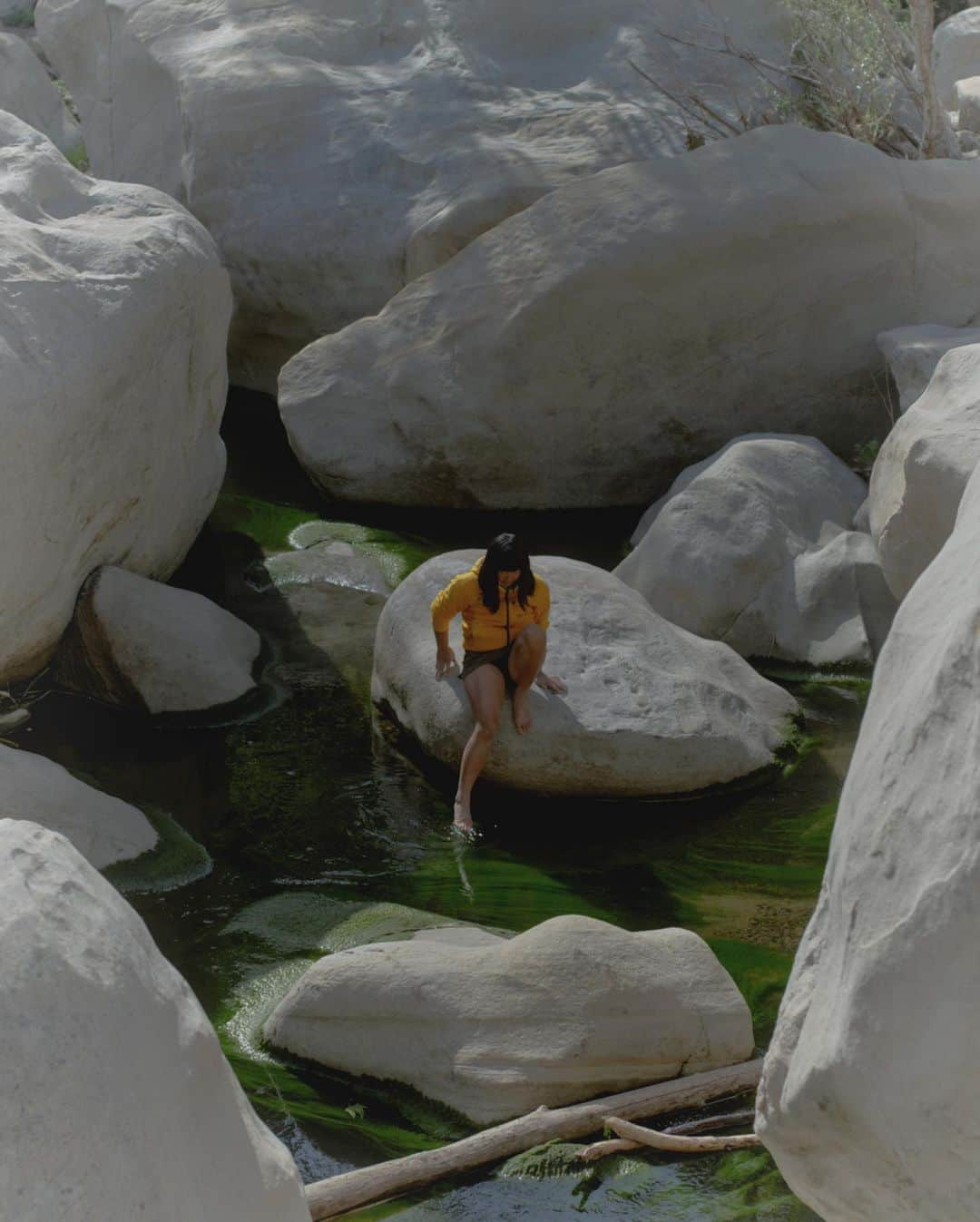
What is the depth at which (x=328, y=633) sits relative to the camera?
838 centimetres

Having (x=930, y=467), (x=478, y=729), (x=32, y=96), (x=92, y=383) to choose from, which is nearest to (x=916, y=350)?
(x=930, y=467)

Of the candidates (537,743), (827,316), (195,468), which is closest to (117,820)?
(537,743)

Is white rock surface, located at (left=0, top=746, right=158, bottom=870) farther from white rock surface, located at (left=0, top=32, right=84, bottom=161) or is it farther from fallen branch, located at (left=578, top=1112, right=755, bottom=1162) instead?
white rock surface, located at (left=0, top=32, right=84, bottom=161)

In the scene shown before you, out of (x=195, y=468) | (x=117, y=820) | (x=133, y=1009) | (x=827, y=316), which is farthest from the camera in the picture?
(x=827, y=316)

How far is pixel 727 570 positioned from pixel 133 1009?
5.83m

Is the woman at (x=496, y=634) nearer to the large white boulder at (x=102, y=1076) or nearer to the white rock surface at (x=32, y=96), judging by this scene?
the large white boulder at (x=102, y=1076)

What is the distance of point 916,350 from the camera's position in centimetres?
901

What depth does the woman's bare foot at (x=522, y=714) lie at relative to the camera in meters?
Result: 6.53

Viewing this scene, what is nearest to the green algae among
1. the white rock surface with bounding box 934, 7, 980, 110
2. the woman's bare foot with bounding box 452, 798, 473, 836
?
the woman's bare foot with bounding box 452, 798, 473, 836

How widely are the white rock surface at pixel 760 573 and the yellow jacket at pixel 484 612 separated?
1.48 meters

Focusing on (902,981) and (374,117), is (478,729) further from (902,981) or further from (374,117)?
(374,117)

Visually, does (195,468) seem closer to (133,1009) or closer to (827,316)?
(827,316)

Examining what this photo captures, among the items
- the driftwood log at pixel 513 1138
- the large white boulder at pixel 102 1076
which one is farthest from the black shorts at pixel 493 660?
the large white boulder at pixel 102 1076

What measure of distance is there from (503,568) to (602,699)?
0.67m
